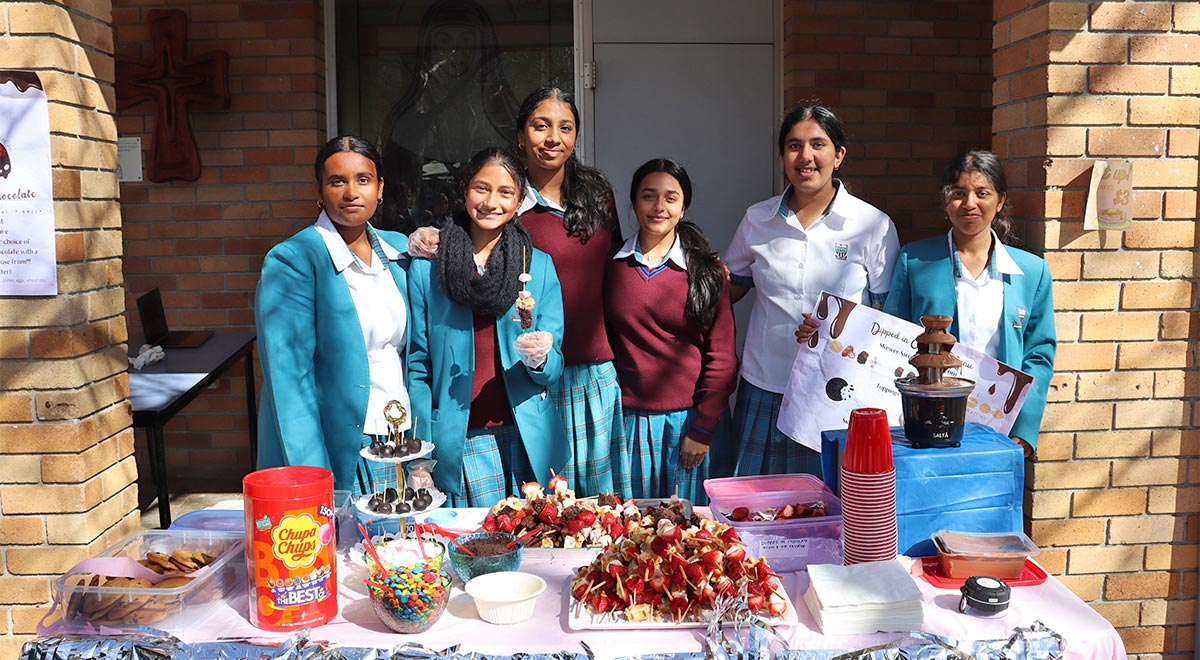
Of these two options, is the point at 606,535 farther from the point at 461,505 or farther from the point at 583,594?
the point at 461,505

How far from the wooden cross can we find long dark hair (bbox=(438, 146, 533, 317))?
296 centimetres

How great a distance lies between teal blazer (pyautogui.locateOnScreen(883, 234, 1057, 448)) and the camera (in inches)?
119

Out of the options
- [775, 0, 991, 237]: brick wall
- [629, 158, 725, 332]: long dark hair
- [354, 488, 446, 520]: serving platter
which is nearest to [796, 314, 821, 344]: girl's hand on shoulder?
[629, 158, 725, 332]: long dark hair

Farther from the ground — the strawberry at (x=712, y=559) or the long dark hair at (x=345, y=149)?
the long dark hair at (x=345, y=149)

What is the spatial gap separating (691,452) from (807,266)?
0.79 m

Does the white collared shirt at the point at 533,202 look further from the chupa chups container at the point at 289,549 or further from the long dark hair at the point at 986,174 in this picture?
the chupa chups container at the point at 289,549

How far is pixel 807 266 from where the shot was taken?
3396mm

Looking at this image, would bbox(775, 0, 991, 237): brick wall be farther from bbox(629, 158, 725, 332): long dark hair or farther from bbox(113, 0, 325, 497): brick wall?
bbox(113, 0, 325, 497): brick wall

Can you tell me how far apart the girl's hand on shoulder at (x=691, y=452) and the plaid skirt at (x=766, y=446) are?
0.57 feet

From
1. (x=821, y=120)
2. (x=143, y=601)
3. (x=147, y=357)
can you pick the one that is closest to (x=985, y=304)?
(x=821, y=120)

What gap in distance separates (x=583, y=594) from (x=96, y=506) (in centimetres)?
195

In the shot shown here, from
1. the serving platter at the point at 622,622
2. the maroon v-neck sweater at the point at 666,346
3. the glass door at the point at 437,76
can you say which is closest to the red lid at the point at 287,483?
the serving platter at the point at 622,622

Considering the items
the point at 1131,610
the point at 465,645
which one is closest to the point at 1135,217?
the point at 1131,610

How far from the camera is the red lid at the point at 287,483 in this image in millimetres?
1920
